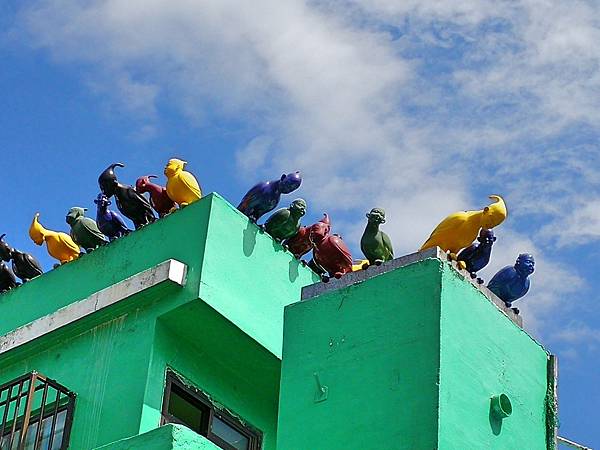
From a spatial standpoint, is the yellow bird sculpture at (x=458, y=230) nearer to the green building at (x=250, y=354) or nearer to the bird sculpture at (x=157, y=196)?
the green building at (x=250, y=354)

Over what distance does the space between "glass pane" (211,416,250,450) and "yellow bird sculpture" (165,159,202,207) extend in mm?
2383

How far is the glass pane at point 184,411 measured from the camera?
15.5 meters

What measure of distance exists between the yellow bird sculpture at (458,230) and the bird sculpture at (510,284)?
0.44 metres

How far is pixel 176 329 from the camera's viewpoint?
15695 mm

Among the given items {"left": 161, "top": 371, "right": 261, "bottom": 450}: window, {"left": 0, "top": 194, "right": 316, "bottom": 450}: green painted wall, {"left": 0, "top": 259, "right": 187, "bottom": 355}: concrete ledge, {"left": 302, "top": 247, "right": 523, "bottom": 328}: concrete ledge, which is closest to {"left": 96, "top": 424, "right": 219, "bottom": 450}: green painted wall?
{"left": 0, "top": 194, "right": 316, "bottom": 450}: green painted wall

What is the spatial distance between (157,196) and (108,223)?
624 mm

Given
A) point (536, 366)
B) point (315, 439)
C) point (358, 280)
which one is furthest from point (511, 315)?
point (315, 439)

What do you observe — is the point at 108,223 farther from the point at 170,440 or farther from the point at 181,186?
the point at 170,440

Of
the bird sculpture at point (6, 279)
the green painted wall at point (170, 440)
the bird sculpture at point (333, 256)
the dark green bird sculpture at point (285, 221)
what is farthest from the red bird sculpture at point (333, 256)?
the bird sculpture at point (6, 279)

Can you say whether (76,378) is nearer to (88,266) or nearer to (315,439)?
(88,266)

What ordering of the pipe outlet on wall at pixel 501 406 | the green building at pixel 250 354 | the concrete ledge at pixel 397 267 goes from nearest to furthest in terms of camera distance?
the green building at pixel 250 354
the pipe outlet on wall at pixel 501 406
the concrete ledge at pixel 397 267

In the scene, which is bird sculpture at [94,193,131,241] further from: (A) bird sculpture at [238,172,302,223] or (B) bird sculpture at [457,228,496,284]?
(B) bird sculpture at [457,228,496,284]

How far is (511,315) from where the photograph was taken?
47.1ft

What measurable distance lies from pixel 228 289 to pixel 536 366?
10.9 feet
